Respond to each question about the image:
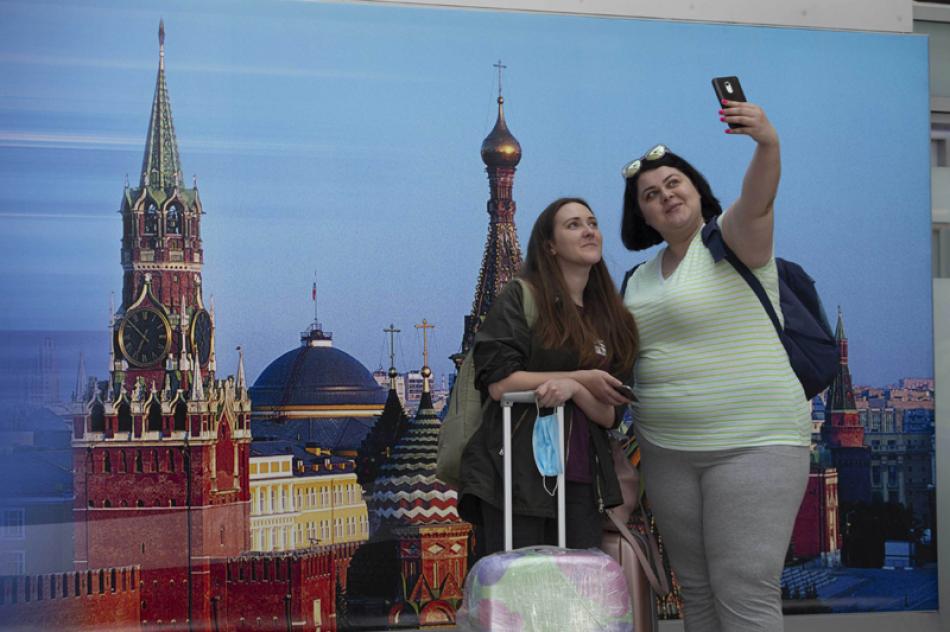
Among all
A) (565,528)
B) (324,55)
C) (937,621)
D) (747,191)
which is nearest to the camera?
(747,191)

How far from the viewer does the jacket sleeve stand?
263cm

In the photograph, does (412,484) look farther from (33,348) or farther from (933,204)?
(933,204)

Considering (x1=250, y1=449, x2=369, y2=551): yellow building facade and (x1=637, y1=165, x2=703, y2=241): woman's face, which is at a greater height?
(x1=637, y1=165, x2=703, y2=241): woman's face

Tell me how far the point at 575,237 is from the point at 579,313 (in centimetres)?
19

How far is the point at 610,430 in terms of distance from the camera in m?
2.91

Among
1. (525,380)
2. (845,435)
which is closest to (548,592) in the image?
(525,380)

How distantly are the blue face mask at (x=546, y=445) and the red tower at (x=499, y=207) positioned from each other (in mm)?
1868

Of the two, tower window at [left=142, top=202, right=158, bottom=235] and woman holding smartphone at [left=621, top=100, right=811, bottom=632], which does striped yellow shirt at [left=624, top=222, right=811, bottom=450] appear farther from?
tower window at [left=142, top=202, right=158, bottom=235]

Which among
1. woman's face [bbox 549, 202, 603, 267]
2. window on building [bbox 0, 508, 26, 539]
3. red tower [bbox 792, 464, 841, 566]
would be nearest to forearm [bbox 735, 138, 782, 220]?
woman's face [bbox 549, 202, 603, 267]

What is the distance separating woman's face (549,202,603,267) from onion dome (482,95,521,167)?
5.72 feet

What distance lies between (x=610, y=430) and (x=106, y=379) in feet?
6.87

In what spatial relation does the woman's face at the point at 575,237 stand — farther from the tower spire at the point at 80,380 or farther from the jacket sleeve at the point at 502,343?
the tower spire at the point at 80,380

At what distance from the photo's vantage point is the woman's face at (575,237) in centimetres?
276

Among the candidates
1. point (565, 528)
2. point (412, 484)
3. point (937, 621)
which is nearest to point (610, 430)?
point (565, 528)
